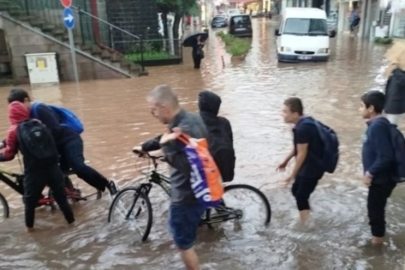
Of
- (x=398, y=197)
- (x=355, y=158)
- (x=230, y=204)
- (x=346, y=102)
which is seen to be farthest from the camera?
(x=346, y=102)

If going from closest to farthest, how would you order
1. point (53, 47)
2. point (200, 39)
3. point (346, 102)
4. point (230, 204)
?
point (230, 204) < point (346, 102) < point (53, 47) < point (200, 39)

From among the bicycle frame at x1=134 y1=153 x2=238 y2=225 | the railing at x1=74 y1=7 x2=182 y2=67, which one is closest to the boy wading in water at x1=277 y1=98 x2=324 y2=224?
the bicycle frame at x1=134 y1=153 x2=238 y2=225

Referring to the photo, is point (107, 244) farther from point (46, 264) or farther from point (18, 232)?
point (18, 232)

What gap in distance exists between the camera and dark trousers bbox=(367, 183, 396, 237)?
3873mm

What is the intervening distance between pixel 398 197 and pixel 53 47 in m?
12.8

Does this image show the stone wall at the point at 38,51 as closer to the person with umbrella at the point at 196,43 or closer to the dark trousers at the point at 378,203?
the person with umbrella at the point at 196,43

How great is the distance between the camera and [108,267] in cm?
406

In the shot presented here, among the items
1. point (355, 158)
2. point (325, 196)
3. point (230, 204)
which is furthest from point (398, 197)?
point (230, 204)

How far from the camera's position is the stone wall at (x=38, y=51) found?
580 inches

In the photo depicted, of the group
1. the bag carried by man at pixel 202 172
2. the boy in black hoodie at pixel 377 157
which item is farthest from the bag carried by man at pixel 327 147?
the bag carried by man at pixel 202 172

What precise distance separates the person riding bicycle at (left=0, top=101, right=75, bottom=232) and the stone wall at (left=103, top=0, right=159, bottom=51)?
54.5ft

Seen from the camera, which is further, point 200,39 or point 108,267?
point 200,39

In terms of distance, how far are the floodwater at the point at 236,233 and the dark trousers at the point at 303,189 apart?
31 centimetres

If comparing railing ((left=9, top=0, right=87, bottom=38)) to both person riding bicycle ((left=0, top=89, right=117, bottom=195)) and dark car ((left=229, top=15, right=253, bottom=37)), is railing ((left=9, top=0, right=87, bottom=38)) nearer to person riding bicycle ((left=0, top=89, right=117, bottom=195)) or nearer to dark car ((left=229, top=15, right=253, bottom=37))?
person riding bicycle ((left=0, top=89, right=117, bottom=195))
